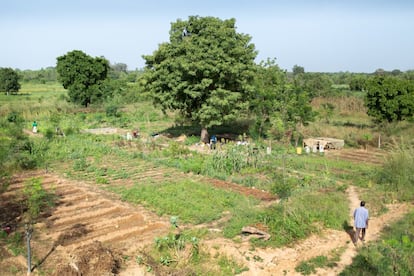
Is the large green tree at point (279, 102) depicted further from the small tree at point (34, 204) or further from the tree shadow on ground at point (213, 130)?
the small tree at point (34, 204)

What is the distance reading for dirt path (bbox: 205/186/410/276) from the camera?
26.7 feet

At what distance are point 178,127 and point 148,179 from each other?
1172 centimetres

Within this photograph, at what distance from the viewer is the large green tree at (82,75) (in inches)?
1275

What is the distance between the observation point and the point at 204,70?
18.5 m

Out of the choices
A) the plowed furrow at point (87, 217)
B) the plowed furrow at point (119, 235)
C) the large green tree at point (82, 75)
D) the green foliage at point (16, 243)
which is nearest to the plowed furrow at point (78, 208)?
the plowed furrow at point (87, 217)

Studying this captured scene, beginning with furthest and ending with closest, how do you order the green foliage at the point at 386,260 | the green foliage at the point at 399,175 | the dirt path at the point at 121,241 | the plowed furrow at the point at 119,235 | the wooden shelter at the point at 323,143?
1. the wooden shelter at the point at 323,143
2. the green foliage at the point at 399,175
3. the plowed furrow at the point at 119,235
4. the dirt path at the point at 121,241
5. the green foliage at the point at 386,260

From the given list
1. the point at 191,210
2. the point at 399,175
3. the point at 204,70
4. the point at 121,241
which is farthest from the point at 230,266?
the point at 204,70

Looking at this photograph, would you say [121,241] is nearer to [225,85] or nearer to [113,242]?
[113,242]

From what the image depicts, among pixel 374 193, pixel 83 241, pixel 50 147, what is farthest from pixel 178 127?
pixel 83 241

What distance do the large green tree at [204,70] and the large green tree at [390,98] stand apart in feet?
20.0

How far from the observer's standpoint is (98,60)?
33938 mm

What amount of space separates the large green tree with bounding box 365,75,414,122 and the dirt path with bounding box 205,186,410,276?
432 inches

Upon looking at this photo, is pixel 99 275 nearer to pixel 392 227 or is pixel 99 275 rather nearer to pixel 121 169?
pixel 392 227

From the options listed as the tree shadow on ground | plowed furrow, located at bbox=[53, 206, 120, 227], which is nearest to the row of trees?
the tree shadow on ground
